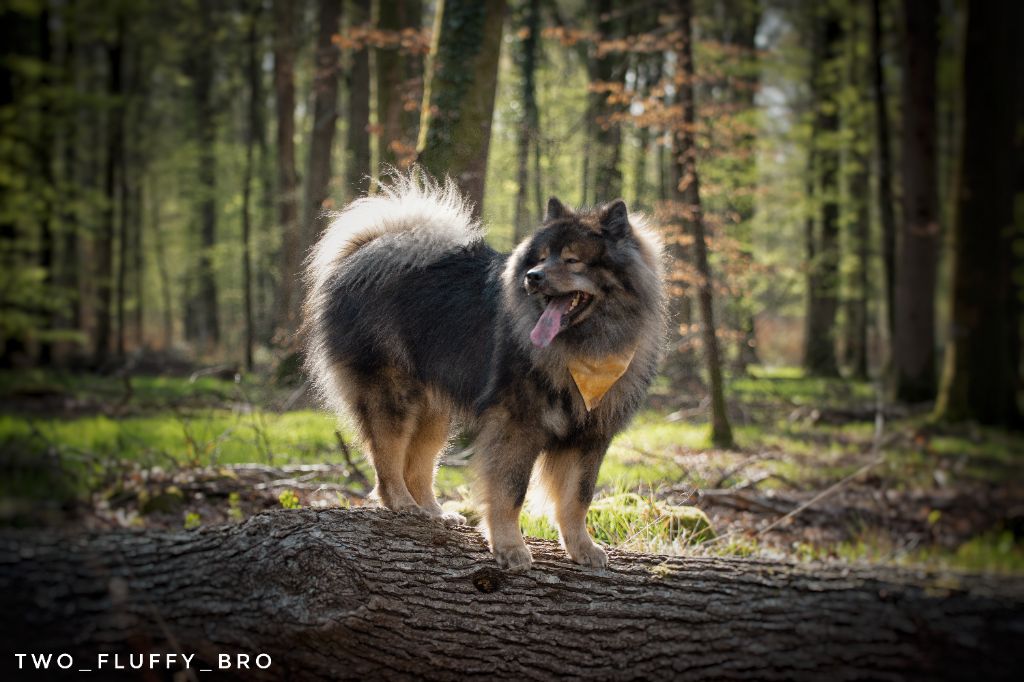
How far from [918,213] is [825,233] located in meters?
5.84

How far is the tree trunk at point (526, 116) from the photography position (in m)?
10.1

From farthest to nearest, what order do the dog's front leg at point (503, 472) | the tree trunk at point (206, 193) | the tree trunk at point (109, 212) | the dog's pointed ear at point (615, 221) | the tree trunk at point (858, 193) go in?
the tree trunk at point (206, 193) < the tree trunk at point (858, 193) < the tree trunk at point (109, 212) < the dog's pointed ear at point (615, 221) < the dog's front leg at point (503, 472)

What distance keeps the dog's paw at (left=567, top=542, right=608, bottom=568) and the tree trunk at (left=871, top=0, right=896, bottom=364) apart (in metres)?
13.3

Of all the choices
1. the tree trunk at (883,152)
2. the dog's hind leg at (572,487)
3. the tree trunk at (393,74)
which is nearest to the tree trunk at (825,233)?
the tree trunk at (883,152)

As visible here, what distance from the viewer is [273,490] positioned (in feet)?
21.0

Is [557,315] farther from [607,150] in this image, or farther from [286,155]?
[286,155]

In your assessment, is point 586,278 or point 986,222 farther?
point 986,222

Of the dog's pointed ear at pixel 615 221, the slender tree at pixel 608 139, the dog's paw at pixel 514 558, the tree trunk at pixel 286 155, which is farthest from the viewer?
the tree trunk at pixel 286 155

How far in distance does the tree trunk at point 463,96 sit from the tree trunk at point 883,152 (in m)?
11.0

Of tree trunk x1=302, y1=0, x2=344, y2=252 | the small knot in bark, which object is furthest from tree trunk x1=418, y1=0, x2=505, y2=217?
tree trunk x1=302, y1=0, x2=344, y2=252

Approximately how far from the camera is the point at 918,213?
13.4 metres

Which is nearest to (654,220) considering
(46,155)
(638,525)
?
(638,525)

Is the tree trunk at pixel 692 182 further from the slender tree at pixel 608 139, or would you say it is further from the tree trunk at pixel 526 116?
the tree trunk at pixel 526 116

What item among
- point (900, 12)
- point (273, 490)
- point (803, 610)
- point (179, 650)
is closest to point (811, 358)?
point (900, 12)
